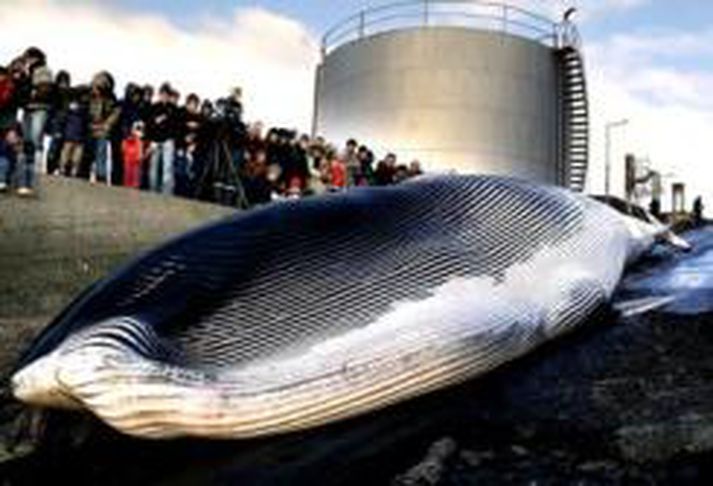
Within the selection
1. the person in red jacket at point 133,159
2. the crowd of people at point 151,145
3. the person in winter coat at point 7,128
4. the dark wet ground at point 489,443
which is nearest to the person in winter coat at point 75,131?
the crowd of people at point 151,145

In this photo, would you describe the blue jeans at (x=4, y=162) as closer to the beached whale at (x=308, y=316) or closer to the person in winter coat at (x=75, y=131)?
the person in winter coat at (x=75, y=131)

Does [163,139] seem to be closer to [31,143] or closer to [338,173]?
[31,143]

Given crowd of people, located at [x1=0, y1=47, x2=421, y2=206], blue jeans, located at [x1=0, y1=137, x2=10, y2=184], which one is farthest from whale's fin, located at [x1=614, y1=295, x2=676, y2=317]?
blue jeans, located at [x1=0, y1=137, x2=10, y2=184]

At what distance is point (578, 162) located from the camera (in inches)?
1628

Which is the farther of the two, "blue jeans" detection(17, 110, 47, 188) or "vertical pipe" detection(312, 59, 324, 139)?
"vertical pipe" detection(312, 59, 324, 139)

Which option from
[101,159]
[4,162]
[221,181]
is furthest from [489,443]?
[221,181]

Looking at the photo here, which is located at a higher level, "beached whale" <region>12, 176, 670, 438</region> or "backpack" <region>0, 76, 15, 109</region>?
"backpack" <region>0, 76, 15, 109</region>

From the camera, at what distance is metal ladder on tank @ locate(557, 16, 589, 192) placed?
132 ft

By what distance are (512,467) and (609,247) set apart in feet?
9.38

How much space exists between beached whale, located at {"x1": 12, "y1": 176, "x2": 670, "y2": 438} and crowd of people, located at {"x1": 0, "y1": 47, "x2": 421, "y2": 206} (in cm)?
933

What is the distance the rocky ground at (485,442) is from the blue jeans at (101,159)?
10841mm

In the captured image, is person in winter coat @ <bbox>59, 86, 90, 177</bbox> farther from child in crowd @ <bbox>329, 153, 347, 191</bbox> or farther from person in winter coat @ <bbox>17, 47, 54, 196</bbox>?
child in crowd @ <bbox>329, 153, 347, 191</bbox>

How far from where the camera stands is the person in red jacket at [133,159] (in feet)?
56.0

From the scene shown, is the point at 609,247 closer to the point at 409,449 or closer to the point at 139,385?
the point at 409,449
